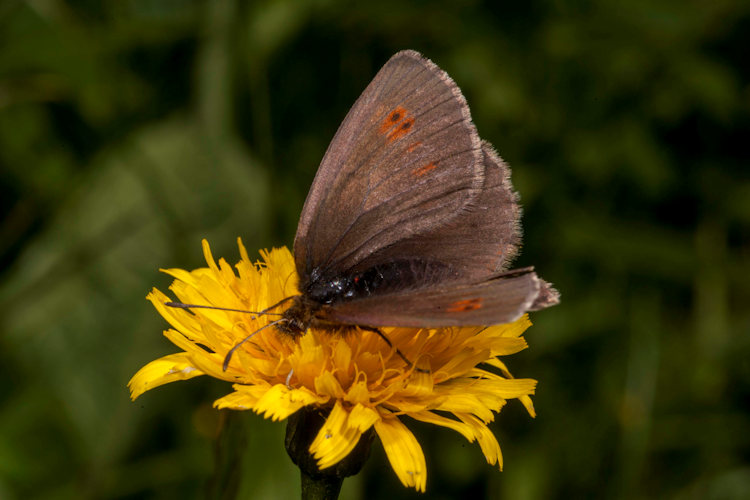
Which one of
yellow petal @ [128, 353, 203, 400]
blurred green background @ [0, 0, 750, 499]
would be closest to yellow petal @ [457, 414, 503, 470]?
yellow petal @ [128, 353, 203, 400]

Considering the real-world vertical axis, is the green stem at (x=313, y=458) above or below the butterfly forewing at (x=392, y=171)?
below

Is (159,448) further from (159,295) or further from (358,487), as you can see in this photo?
(159,295)

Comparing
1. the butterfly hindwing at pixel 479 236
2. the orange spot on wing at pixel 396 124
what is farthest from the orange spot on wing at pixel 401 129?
the butterfly hindwing at pixel 479 236

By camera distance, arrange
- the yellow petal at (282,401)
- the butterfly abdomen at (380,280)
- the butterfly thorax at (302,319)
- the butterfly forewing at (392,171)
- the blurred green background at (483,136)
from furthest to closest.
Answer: the blurred green background at (483,136) → the butterfly forewing at (392,171) → the butterfly abdomen at (380,280) → the butterfly thorax at (302,319) → the yellow petal at (282,401)

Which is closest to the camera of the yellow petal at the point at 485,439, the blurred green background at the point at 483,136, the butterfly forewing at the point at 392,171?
the yellow petal at the point at 485,439

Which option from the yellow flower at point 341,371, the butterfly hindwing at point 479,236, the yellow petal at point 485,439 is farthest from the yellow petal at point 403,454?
the butterfly hindwing at point 479,236

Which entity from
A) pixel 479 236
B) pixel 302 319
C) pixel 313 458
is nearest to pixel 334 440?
pixel 313 458

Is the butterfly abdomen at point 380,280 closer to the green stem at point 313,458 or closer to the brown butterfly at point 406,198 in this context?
the brown butterfly at point 406,198

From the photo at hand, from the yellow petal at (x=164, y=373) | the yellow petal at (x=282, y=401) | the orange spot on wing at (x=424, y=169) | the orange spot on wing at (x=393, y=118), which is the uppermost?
the orange spot on wing at (x=393, y=118)

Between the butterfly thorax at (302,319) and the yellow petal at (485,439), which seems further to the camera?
the butterfly thorax at (302,319)
